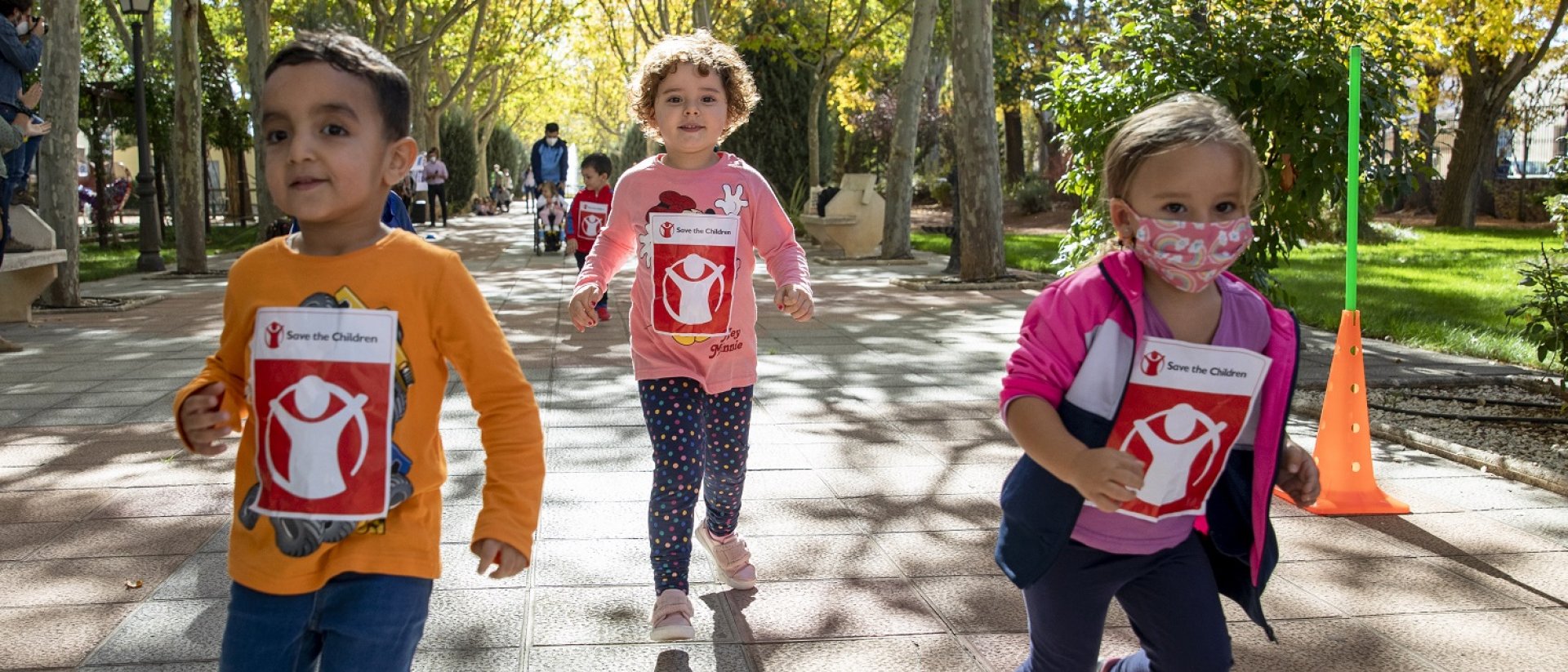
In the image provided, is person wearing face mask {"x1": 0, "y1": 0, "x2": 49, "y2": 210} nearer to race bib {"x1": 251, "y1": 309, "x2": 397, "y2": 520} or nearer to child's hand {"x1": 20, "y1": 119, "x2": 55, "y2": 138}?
child's hand {"x1": 20, "y1": 119, "x2": 55, "y2": 138}

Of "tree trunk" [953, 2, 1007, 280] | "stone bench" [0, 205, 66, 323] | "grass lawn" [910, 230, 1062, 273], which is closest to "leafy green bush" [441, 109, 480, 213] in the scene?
"grass lawn" [910, 230, 1062, 273]

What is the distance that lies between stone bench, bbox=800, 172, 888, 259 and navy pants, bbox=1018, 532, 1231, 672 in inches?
669

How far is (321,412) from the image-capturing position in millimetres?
2178

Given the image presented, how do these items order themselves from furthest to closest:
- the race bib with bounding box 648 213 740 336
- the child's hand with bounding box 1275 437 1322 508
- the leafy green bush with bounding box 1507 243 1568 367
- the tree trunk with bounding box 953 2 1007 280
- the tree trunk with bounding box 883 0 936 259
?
the tree trunk with bounding box 883 0 936 259
the tree trunk with bounding box 953 2 1007 280
the leafy green bush with bounding box 1507 243 1568 367
the race bib with bounding box 648 213 740 336
the child's hand with bounding box 1275 437 1322 508

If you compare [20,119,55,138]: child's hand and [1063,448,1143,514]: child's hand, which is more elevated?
[20,119,55,138]: child's hand

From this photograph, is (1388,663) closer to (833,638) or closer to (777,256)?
(833,638)

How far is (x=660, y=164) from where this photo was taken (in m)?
3.96

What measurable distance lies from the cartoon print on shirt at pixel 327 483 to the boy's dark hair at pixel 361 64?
337mm

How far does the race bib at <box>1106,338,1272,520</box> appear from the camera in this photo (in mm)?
2479

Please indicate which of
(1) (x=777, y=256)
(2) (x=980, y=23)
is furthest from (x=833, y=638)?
(2) (x=980, y=23)

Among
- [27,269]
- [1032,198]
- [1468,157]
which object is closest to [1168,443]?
[27,269]

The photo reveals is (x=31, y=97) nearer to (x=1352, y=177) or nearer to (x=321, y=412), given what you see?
(x=1352, y=177)

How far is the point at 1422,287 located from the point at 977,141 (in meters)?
4.76

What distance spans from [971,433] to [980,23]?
8.32 meters
